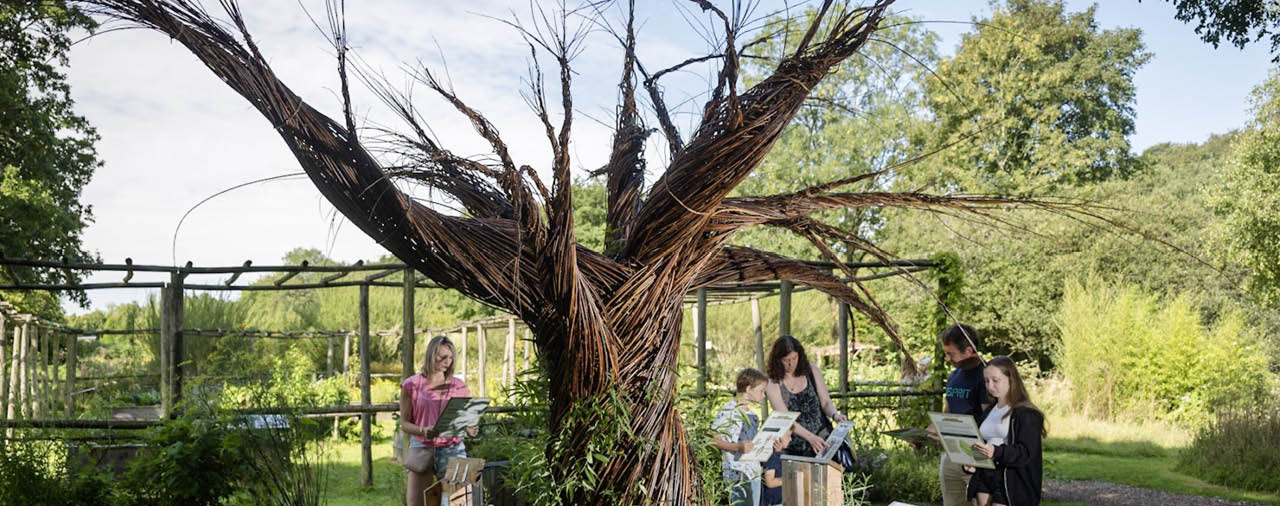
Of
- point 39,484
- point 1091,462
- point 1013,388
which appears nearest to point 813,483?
point 1013,388

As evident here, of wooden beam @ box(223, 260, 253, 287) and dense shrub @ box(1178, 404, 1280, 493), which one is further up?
wooden beam @ box(223, 260, 253, 287)

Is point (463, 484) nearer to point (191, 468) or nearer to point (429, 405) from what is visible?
point (429, 405)

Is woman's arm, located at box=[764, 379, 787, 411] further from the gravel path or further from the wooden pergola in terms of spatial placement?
the gravel path

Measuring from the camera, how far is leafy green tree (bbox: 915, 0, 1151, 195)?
1056 inches

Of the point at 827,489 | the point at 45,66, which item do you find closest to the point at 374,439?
the point at 45,66

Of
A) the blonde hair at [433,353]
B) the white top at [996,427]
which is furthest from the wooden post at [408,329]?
the white top at [996,427]

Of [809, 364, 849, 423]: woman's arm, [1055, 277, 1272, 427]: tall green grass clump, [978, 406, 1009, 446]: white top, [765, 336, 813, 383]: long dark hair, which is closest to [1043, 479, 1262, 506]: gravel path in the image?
[809, 364, 849, 423]: woman's arm

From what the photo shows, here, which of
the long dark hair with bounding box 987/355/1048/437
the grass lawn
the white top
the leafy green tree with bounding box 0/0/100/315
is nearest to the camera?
the long dark hair with bounding box 987/355/1048/437

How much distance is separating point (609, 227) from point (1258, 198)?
1835cm

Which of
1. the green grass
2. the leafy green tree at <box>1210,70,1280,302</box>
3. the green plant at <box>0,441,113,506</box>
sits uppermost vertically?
the leafy green tree at <box>1210,70,1280,302</box>

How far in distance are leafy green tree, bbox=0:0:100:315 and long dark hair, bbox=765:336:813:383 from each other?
12.6m

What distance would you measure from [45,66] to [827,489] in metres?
18.2

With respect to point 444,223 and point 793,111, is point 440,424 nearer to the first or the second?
point 444,223

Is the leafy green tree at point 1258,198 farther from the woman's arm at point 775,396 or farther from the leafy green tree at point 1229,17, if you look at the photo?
the woman's arm at point 775,396
